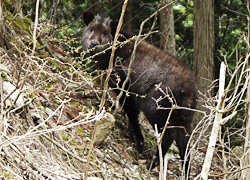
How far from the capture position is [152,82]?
754 cm

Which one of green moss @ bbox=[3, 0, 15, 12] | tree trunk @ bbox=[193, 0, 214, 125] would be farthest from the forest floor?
tree trunk @ bbox=[193, 0, 214, 125]

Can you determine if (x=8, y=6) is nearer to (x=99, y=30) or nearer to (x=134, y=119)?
(x=99, y=30)

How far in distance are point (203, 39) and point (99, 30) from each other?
106 inches

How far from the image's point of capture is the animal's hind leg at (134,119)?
8125mm

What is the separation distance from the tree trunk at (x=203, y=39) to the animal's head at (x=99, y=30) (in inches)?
89.0

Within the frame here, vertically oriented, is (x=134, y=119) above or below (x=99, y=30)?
below

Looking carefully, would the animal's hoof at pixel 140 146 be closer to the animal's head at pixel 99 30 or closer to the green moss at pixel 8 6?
the animal's head at pixel 99 30

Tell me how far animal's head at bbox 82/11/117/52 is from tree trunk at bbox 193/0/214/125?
2261 millimetres

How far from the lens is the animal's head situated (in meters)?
8.23

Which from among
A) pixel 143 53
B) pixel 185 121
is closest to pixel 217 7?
pixel 143 53

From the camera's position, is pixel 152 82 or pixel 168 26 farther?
pixel 168 26

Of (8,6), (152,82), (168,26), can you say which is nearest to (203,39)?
(168,26)

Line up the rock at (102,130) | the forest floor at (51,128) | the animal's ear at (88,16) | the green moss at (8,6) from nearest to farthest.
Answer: the forest floor at (51,128), the rock at (102,130), the green moss at (8,6), the animal's ear at (88,16)

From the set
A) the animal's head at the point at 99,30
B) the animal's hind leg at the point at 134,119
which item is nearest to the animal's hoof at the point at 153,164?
the animal's hind leg at the point at 134,119
